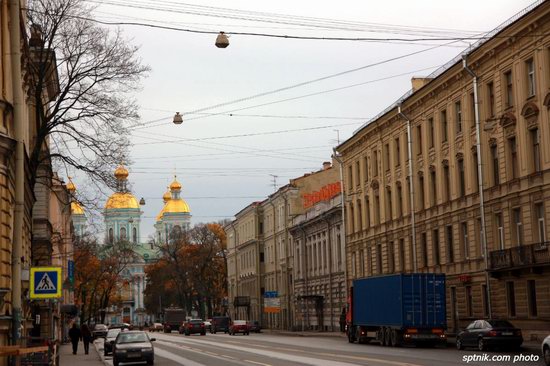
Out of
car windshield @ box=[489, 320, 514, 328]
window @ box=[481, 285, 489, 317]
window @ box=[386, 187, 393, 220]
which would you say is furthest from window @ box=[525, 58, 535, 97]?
window @ box=[386, 187, 393, 220]

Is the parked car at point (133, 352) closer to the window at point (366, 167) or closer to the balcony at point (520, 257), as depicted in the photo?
the balcony at point (520, 257)

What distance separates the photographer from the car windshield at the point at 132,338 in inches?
1389

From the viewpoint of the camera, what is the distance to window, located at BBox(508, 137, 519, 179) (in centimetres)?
4269

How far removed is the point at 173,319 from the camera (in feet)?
371

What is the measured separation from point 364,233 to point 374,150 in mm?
6294

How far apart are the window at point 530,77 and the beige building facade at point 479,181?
92 millimetres

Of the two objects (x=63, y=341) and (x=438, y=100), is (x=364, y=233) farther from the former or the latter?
(x=63, y=341)

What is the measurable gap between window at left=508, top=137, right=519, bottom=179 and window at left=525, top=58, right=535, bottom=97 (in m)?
2.63

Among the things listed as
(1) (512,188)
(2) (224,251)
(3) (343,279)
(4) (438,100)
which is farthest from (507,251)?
(2) (224,251)

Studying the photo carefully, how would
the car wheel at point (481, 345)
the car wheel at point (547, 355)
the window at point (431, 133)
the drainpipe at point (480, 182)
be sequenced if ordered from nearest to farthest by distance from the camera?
the car wheel at point (547, 355)
the car wheel at point (481, 345)
the drainpipe at point (480, 182)
the window at point (431, 133)

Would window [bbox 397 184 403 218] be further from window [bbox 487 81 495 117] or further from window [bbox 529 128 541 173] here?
window [bbox 529 128 541 173]

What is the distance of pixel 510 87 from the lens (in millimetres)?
43188

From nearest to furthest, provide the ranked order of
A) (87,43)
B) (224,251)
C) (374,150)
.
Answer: (87,43), (374,150), (224,251)

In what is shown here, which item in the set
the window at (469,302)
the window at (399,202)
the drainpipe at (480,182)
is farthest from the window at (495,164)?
the window at (399,202)
